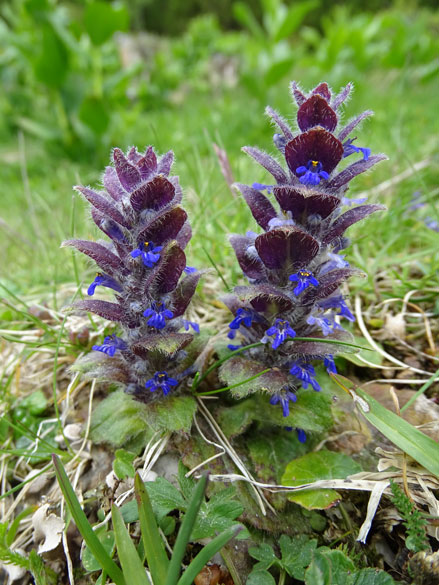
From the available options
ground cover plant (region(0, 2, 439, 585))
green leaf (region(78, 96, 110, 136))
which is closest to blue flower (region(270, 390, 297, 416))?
ground cover plant (region(0, 2, 439, 585))

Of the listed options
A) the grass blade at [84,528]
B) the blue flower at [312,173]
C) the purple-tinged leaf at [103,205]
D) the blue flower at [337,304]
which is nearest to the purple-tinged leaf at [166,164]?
the purple-tinged leaf at [103,205]

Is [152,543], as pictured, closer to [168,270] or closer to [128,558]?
[128,558]

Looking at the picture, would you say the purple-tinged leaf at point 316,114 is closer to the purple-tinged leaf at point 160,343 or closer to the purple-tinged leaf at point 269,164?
the purple-tinged leaf at point 269,164

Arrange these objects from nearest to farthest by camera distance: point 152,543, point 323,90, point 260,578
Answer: point 152,543, point 260,578, point 323,90

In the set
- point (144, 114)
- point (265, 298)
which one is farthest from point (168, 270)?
point (144, 114)

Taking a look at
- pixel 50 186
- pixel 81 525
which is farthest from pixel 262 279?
pixel 50 186
